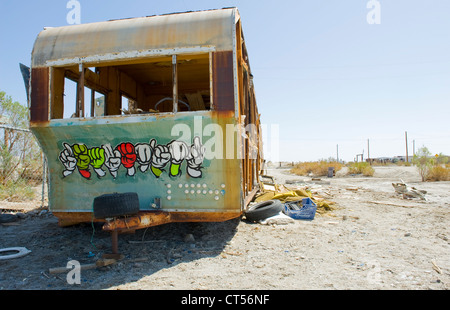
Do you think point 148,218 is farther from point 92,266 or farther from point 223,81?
point 223,81

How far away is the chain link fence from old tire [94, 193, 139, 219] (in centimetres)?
538

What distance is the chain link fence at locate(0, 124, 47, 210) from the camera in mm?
8453

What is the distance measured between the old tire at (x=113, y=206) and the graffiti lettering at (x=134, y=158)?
0.72 meters

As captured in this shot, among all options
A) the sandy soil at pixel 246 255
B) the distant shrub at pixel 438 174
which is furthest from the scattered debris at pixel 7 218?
the distant shrub at pixel 438 174

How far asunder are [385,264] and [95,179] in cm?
424

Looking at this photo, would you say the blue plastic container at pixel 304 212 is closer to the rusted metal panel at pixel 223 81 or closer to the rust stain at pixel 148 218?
the rust stain at pixel 148 218

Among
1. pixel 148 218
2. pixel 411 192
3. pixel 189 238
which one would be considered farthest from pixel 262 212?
pixel 411 192

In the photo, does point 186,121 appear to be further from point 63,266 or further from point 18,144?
point 18,144

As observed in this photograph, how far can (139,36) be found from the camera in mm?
4348

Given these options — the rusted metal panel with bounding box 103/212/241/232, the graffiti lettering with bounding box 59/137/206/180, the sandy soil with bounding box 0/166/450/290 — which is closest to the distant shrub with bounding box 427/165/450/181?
the sandy soil with bounding box 0/166/450/290

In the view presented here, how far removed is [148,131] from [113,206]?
123 centimetres

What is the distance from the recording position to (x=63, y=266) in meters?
3.73
